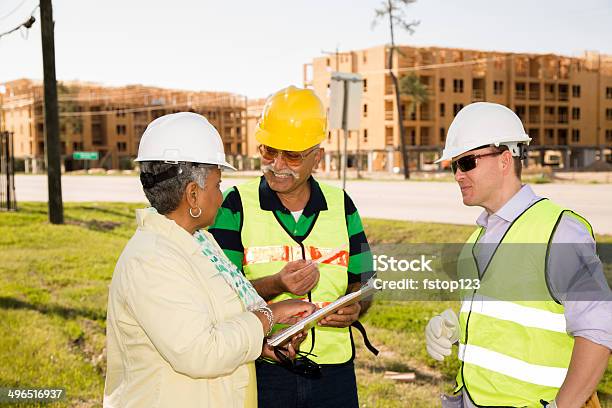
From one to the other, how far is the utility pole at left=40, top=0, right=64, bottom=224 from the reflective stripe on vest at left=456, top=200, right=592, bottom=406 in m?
16.5

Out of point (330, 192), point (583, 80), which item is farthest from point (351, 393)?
point (583, 80)

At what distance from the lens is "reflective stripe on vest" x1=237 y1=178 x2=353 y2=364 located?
3.30m

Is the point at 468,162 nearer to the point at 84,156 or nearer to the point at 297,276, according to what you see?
the point at 297,276

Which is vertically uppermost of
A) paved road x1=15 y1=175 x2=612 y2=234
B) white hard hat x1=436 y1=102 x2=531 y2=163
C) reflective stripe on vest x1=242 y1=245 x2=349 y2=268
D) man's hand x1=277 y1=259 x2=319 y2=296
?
white hard hat x1=436 y1=102 x2=531 y2=163

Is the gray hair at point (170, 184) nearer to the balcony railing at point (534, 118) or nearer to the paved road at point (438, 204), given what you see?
the paved road at point (438, 204)

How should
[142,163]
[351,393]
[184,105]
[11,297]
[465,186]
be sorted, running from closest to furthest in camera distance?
[142,163], [465,186], [351,393], [11,297], [184,105]

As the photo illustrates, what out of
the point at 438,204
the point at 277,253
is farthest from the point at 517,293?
the point at 438,204

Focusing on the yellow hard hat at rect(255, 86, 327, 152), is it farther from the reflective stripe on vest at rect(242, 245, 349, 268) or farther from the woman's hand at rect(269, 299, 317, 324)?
the woman's hand at rect(269, 299, 317, 324)

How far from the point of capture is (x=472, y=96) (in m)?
72.9

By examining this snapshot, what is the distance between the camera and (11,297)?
9961 mm

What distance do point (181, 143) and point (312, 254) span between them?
0.95m

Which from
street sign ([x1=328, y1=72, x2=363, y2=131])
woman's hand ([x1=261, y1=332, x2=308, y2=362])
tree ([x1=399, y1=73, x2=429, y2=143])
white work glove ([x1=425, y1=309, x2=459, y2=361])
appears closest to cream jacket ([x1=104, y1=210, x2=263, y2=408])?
woman's hand ([x1=261, y1=332, x2=308, y2=362])

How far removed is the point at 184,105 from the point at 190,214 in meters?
100

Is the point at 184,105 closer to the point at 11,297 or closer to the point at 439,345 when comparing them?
the point at 11,297
